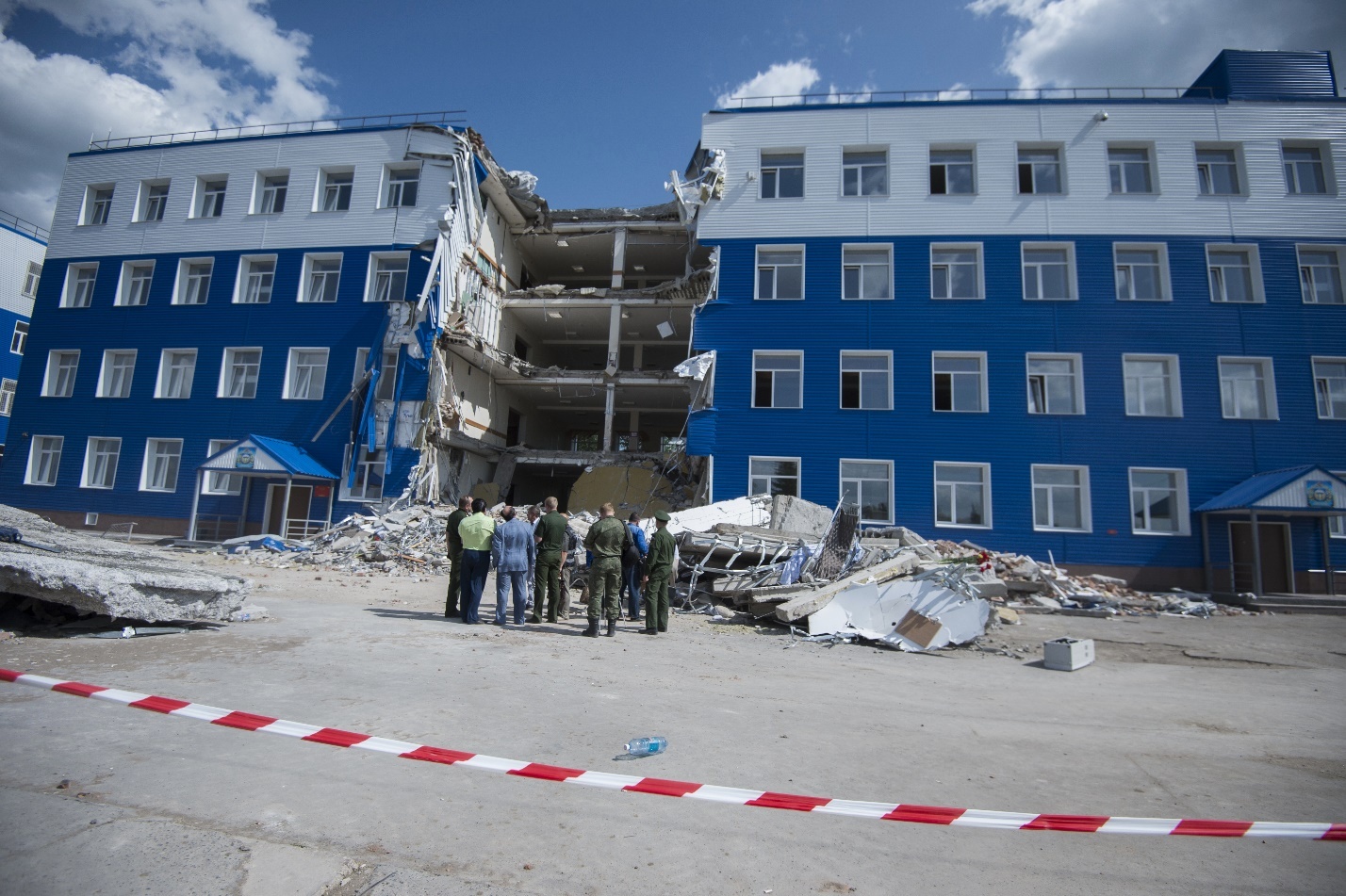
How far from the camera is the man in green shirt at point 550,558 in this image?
9.90 metres

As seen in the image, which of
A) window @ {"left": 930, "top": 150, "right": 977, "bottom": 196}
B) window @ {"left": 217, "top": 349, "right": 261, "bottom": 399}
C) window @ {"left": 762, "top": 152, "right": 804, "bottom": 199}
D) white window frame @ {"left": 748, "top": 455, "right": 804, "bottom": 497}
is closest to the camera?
white window frame @ {"left": 748, "top": 455, "right": 804, "bottom": 497}

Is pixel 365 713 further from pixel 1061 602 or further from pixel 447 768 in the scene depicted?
pixel 1061 602

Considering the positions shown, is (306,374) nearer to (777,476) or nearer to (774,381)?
(774,381)

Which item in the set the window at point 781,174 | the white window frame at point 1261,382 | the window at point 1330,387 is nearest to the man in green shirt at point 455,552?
the window at point 781,174

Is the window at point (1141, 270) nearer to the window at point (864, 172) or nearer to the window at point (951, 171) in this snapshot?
the window at point (951, 171)

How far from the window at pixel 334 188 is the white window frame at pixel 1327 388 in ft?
114

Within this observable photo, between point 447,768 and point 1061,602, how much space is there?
676 inches

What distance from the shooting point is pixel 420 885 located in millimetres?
2836

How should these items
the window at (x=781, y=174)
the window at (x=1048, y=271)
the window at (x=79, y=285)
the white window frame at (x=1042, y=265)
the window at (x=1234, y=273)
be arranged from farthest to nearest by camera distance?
1. the window at (x=79, y=285)
2. the window at (x=781, y=174)
3. the window at (x=1048, y=271)
4. the white window frame at (x=1042, y=265)
5. the window at (x=1234, y=273)

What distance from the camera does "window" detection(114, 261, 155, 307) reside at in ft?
92.1

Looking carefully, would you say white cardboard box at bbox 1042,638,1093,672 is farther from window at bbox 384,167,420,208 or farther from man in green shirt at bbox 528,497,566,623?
window at bbox 384,167,420,208

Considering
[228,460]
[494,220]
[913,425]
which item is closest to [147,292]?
[228,460]

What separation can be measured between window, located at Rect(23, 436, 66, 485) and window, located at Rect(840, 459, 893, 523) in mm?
31080

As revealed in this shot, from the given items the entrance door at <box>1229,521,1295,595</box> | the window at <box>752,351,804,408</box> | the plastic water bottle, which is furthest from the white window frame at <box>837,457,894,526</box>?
the plastic water bottle
